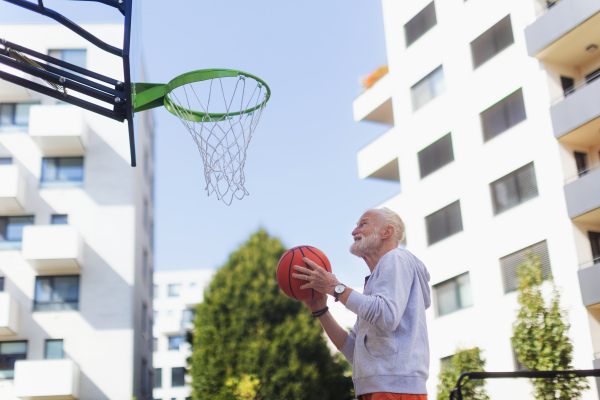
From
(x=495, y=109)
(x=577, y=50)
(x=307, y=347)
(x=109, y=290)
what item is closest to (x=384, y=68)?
(x=495, y=109)

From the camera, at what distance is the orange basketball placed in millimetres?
4932

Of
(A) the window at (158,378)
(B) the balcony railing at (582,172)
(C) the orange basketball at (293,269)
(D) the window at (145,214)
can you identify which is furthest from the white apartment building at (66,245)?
(A) the window at (158,378)

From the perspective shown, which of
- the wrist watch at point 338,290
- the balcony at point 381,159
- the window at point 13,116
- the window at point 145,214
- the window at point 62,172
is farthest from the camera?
the window at point 145,214

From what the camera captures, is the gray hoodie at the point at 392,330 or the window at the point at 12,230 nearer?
the gray hoodie at the point at 392,330

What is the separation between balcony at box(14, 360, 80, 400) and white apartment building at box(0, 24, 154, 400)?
32 mm

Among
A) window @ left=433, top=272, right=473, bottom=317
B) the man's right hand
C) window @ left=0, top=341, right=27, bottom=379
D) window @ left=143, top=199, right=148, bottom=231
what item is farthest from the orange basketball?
window @ left=143, top=199, right=148, bottom=231

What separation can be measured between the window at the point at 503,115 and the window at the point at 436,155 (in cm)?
159

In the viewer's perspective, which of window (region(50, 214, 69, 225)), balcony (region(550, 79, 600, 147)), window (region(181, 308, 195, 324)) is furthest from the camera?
window (region(181, 308, 195, 324))

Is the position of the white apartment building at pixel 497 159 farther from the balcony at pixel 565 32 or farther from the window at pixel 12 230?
the window at pixel 12 230

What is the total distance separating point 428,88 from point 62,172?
13.3m

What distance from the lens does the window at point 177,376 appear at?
56.0 m

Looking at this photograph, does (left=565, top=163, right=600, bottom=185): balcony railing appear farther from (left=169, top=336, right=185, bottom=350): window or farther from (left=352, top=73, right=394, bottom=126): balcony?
(left=169, top=336, right=185, bottom=350): window

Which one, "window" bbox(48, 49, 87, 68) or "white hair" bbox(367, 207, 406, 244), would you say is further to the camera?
"window" bbox(48, 49, 87, 68)

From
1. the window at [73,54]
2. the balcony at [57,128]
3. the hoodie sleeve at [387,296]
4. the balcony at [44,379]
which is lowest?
the hoodie sleeve at [387,296]
